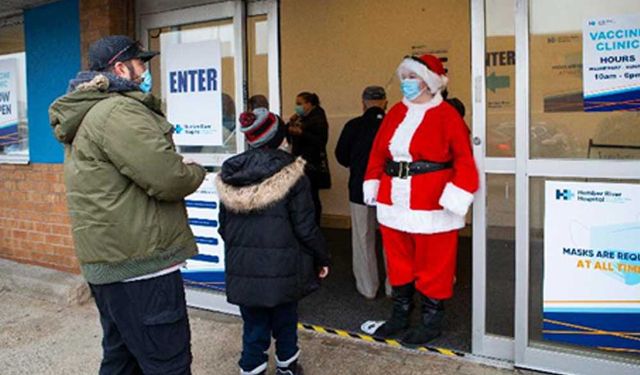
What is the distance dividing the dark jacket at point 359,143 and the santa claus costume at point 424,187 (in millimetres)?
875

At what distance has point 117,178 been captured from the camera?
7.91ft

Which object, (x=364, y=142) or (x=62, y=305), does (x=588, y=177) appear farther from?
(x=62, y=305)

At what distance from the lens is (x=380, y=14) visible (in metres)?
7.80

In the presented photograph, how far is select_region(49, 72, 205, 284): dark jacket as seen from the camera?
93.3 inches

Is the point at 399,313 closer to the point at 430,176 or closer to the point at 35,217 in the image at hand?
the point at 430,176

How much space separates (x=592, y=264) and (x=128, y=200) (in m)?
2.43

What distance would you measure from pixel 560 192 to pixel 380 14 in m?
4.98

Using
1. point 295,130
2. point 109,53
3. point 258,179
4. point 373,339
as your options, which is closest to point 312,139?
point 295,130

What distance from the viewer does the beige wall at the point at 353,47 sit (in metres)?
7.43

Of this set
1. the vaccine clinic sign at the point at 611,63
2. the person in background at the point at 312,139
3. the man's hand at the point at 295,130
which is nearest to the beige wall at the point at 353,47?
the person in background at the point at 312,139

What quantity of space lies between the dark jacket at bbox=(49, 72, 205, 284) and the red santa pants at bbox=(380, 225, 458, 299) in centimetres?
176

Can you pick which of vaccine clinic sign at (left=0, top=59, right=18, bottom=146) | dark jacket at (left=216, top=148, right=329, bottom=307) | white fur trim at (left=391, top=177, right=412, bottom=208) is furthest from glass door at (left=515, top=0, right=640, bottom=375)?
vaccine clinic sign at (left=0, top=59, right=18, bottom=146)

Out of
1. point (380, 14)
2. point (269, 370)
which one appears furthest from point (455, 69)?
point (269, 370)

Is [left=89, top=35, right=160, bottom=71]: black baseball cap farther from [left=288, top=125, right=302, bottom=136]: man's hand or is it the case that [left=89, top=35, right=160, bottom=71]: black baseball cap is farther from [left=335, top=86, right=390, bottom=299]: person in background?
[left=288, top=125, right=302, bottom=136]: man's hand
